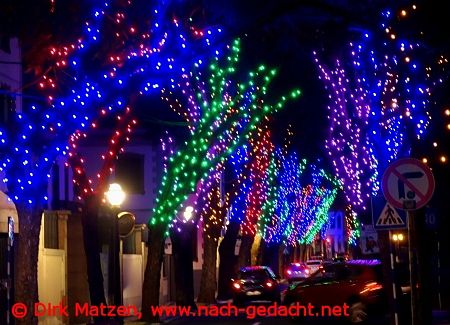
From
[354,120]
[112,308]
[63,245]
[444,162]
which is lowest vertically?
[112,308]

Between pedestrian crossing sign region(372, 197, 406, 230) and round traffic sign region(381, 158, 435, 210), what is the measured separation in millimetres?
1131

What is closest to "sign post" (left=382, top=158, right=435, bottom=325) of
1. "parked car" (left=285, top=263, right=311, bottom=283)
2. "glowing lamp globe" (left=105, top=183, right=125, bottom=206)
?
"glowing lamp globe" (left=105, top=183, right=125, bottom=206)

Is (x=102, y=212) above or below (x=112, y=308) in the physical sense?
above

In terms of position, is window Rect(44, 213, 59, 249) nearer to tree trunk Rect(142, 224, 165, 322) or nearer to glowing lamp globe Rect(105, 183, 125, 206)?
tree trunk Rect(142, 224, 165, 322)

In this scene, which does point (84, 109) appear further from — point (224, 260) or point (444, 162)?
point (224, 260)

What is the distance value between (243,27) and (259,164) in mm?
18343

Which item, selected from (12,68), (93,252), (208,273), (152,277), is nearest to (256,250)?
(208,273)

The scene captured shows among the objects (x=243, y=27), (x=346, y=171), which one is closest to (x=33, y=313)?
(x=243, y=27)

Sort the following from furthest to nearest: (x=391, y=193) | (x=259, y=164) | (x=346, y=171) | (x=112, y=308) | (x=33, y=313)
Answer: (x=259, y=164), (x=346, y=171), (x=112, y=308), (x=33, y=313), (x=391, y=193)

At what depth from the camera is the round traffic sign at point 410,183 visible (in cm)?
1237

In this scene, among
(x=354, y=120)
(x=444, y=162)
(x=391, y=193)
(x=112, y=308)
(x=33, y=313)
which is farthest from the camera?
(x=354, y=120)

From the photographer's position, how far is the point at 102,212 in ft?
68.9

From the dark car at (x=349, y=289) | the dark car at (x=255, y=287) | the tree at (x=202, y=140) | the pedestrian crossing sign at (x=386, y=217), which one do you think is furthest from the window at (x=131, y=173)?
the pedestrian crossing sign at (x=386, y=217)

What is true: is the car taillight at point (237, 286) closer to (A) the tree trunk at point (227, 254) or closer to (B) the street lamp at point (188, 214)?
(B) the street lamp at point (188, 214)
